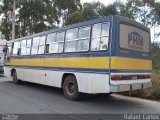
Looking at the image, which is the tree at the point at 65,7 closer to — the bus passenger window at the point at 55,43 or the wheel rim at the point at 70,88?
the bus passenger window at the point at 55,43

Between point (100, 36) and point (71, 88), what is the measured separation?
261cm

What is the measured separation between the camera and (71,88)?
425 inches

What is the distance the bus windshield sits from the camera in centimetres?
925

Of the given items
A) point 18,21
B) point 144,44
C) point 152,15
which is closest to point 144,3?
point 152,15

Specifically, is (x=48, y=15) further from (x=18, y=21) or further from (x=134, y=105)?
(x=134, y=105)

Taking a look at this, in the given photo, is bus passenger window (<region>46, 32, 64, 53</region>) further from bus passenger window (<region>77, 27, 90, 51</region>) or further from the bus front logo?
the bus front logo

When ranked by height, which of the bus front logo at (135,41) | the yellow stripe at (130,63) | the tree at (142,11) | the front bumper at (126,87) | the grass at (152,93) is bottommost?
the grass at (152,93)

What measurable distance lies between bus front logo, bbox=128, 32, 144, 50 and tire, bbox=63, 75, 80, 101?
2.56 meters

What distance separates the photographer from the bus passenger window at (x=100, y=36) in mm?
9154

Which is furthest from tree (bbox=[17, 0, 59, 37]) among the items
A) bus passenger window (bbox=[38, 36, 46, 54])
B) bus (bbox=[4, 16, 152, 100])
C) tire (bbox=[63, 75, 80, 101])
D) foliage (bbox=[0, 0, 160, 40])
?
tire (bbox=[63, 75, 80, 101])

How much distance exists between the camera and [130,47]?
9.53 meters

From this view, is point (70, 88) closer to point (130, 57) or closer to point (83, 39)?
point (83, 39)

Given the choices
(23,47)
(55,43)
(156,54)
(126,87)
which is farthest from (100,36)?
(156,54)

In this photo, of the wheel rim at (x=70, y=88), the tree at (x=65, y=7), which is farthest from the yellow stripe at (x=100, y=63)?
the tree at (x=65, y=7)
